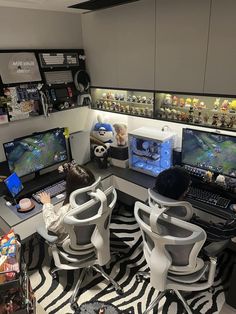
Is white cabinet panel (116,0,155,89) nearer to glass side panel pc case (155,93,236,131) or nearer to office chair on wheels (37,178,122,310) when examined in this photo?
glass side panel pc case (155,93,236,131)

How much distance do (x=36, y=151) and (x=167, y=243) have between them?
1.58 meters

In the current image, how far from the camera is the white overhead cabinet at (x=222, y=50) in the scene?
5.75ft

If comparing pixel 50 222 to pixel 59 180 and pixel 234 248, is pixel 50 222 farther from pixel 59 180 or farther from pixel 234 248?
pixel 234 248

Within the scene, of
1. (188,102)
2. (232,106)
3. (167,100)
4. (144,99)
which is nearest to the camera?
(232,106)

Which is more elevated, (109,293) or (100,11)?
(100,11)

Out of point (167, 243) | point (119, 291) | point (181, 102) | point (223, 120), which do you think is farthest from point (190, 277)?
point (181, 102)

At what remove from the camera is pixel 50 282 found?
221 centimetres

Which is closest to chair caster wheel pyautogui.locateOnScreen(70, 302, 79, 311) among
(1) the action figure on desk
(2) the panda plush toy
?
(1) the action figure on desk

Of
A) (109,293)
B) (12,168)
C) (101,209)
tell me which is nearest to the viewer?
(101,209)

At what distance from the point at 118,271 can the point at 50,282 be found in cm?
61

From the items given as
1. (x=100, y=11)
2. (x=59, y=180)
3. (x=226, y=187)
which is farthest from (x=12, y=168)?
(x=226, y=187)

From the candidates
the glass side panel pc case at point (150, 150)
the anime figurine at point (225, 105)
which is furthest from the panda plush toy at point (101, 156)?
the anime figurine at point (225, 105)

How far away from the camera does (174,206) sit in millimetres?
1549

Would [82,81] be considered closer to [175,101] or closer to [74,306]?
[175,101]
